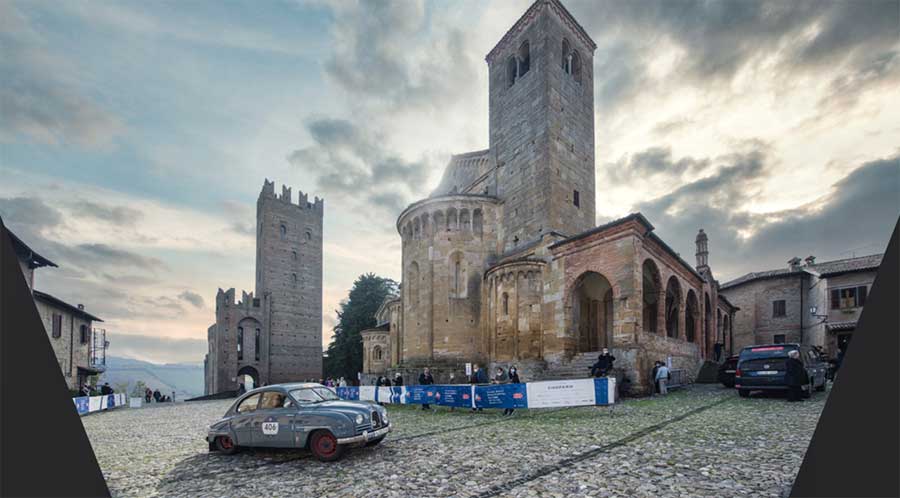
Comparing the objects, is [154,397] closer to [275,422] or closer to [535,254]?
[535,254]

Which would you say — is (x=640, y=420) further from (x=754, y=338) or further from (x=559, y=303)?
(x=754, y=338)

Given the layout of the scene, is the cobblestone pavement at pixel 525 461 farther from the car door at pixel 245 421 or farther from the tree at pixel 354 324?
the tree at pixel 354 324

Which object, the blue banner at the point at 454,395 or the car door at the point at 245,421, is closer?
the car door at the point at 245,421

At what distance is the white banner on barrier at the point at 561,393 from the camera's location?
12.1 m

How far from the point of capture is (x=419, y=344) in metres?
27.8

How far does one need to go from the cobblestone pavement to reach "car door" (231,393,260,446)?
0.36 meters

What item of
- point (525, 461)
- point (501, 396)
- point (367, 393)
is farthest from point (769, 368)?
point (367, 393)

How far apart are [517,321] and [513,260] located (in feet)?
11.0

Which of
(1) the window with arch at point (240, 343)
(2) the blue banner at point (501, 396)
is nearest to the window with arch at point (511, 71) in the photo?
(2) the blue banner at point (501, 396)

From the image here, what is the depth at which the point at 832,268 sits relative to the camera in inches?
1273

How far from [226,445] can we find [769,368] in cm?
1519

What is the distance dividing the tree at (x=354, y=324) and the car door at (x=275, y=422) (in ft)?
139

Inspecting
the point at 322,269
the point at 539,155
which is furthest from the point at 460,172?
the point at 322,269

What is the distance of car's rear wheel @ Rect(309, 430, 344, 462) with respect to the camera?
25.4 ft
